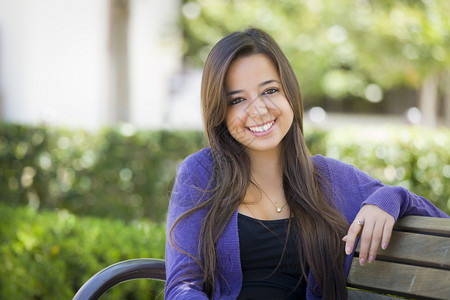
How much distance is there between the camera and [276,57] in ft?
6.54

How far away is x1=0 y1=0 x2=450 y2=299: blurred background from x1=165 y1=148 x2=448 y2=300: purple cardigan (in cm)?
63

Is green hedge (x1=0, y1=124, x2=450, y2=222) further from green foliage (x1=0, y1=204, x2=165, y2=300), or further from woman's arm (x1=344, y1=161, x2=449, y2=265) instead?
woman's arm (x1=344, y1=161, x2=449, y2=265)

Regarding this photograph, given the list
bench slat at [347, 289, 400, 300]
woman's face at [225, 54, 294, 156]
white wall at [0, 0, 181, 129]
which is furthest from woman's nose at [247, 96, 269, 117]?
white wall at [0, 0, 181, 129]

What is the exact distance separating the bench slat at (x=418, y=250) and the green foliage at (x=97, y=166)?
11.3 feet

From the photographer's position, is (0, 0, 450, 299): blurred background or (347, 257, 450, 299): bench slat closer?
(347, 257, 450, 299): bench slat

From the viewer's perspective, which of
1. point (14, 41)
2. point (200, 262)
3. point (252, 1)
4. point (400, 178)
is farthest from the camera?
point (252, 1)

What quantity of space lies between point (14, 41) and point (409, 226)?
280 inches

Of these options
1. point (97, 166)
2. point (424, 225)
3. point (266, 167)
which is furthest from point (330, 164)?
point (97, 166)

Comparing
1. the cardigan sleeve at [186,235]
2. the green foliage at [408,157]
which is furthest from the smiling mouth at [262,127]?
the green foliage at [408,157]

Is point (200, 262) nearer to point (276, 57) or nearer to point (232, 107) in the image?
point (232, 107)

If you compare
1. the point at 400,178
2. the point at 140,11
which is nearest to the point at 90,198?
the point at 400,178

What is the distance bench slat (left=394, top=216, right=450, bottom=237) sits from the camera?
1646 mm

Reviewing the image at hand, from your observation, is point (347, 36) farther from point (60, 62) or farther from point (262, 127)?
point (262, 127)

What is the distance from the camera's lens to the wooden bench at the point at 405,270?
1.62 m
